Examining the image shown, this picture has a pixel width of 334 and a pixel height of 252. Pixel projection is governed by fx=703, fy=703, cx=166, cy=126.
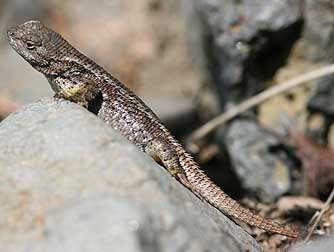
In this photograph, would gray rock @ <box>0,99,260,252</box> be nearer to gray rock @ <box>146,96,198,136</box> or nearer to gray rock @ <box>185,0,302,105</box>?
gray rock @ <box>185,0,302,105</box>

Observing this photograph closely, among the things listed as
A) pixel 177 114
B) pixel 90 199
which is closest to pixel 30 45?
pixel 90 199

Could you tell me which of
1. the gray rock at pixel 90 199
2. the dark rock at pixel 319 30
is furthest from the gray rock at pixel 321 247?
the dark rock at pixel 319 30

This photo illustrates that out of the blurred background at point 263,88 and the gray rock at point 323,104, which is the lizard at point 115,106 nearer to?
the blurred background at point 263,88

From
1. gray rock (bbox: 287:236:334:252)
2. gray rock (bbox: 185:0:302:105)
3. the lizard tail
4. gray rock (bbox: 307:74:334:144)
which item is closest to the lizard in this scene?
the lizard tail

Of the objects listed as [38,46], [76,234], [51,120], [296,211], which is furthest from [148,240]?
[296,211]

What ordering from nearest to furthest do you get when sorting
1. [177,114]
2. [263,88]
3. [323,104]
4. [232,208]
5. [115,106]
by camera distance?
[232,208] < [115,106] < [323,104] < [263,88] < [177,114]

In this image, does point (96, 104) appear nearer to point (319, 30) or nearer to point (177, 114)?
point (319, 30)

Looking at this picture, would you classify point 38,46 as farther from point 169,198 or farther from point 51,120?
point 169,198
